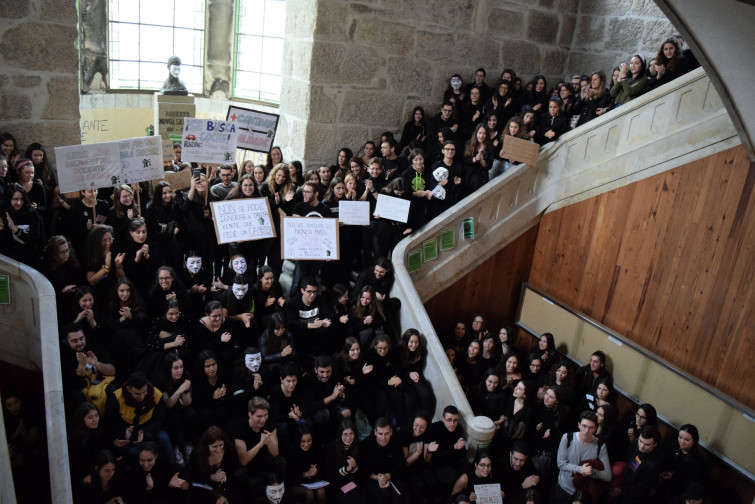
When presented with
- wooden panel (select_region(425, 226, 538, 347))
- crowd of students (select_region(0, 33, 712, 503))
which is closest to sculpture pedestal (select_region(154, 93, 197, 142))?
crowd of students (select_region(0, 33, 712, 503))

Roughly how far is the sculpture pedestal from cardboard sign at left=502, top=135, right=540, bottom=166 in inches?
219

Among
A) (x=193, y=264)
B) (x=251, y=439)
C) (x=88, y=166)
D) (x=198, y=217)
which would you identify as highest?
(x=88, y=166)

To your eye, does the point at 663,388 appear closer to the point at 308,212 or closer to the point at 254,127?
the point at 308,212

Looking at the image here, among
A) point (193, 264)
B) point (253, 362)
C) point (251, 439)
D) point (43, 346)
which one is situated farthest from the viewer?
point (193, 264)

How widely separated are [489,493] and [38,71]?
7318 mm

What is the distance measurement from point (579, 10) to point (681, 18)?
8.26 metres

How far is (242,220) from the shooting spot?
288 inches

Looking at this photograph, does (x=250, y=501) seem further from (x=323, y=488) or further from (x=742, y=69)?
(x=742, y=69)

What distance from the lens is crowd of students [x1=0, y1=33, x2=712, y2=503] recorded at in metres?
5.54

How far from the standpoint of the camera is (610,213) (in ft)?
27.6

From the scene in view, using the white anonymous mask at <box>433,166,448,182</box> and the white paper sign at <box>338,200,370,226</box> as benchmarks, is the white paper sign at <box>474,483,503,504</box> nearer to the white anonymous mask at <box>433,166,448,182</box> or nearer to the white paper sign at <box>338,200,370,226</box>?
the white paper sign at <box>338,200,370,226</box>

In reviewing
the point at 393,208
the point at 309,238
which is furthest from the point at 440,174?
the point at 309,238

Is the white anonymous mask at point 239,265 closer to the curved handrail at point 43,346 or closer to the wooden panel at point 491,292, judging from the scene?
the curved handrail at point 43,346

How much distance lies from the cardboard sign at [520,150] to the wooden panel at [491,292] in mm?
1284
